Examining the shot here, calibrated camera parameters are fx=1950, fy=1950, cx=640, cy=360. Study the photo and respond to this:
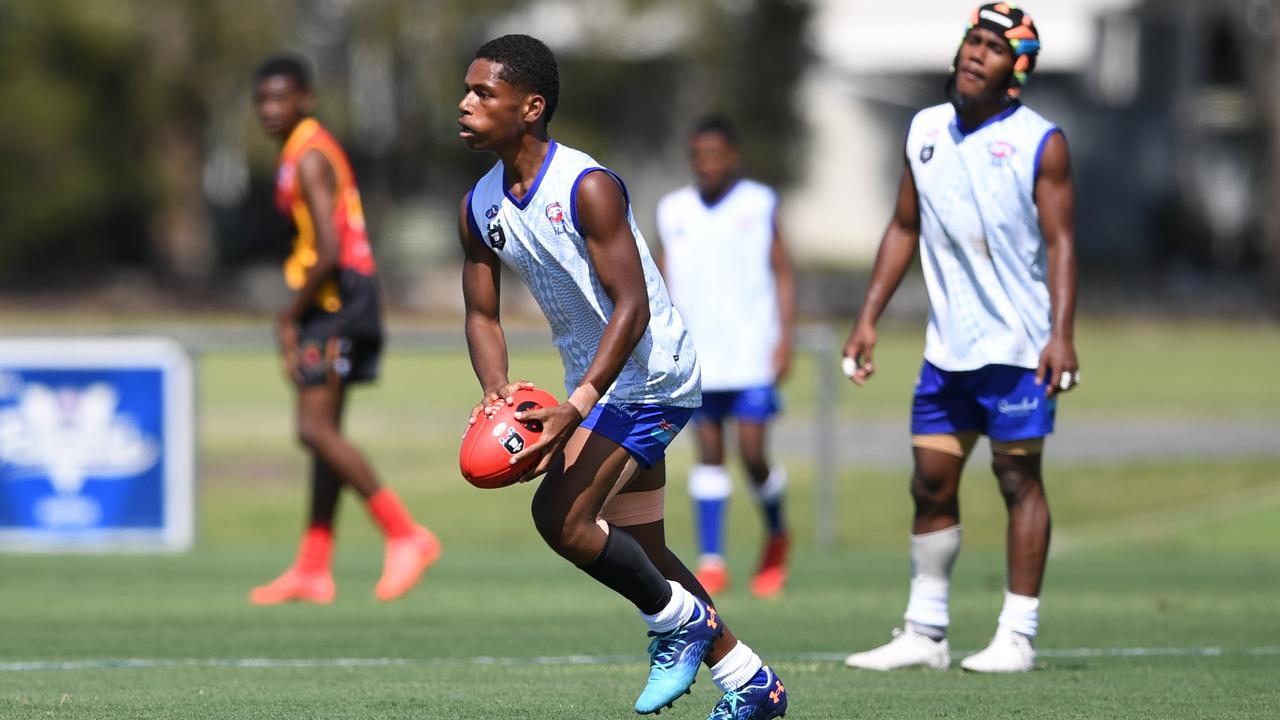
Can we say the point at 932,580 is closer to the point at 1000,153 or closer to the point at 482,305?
the point at 1000,153

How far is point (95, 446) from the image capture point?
Result: 42.3 ft

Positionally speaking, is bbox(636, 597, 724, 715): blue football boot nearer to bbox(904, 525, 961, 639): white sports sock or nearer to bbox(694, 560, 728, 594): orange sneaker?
bbox(904, 525, 961, 639): white sports sock

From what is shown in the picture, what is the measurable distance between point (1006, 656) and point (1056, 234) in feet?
5.21

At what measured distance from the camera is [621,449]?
5926 mm

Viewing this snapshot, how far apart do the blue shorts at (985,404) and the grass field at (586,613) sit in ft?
3.03

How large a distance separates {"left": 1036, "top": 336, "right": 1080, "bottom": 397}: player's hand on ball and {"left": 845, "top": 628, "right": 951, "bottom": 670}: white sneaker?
1073mm

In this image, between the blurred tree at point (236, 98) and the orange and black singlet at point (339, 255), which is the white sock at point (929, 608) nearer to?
the orange and black singlet at point (339, 255)

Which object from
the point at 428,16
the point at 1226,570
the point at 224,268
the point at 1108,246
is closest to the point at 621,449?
the point at 1226,570

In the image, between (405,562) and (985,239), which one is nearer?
(985,239)

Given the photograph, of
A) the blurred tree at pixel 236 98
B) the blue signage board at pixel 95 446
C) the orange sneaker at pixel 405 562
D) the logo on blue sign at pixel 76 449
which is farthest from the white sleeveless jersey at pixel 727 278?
the blurred tree at pixel 236 98

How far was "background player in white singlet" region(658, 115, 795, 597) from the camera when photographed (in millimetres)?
10461

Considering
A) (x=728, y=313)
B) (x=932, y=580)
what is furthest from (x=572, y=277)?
(x=728, y=313)

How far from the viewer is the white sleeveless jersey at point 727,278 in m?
10.5

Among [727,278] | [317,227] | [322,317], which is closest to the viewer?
[317,227]
